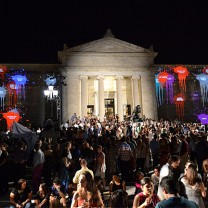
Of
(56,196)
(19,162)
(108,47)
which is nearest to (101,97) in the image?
(108,47)

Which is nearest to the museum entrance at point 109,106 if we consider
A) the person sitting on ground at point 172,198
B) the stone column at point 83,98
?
the stone column at point 83,98

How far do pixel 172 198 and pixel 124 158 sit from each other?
672cm

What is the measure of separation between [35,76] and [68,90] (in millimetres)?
6294

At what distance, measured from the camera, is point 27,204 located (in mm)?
6730

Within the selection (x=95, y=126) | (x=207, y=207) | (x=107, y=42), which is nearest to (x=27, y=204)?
(x=207, y=207)

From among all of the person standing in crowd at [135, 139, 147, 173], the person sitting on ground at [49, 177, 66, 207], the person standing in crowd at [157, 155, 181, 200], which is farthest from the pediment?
the person standing in crowd at [157, 155, 181, 200]

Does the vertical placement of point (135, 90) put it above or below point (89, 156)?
above

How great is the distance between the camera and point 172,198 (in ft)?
11.2

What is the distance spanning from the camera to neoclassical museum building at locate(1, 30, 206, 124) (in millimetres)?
32719

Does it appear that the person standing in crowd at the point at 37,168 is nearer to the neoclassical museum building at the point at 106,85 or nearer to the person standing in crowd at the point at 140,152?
the person standing in crowd at the point at 140,152

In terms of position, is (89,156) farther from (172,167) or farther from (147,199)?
(147,199)

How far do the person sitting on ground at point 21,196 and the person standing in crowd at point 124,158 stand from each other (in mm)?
4173

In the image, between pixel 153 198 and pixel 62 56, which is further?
pixel 62 56

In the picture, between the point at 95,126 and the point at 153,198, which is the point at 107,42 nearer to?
the point at 95,126
